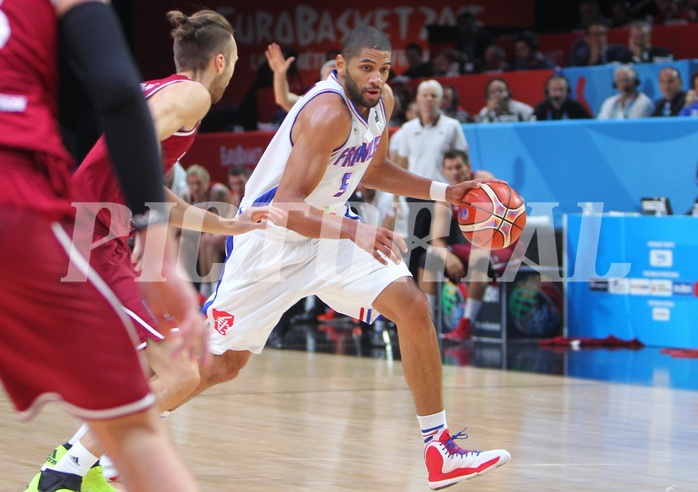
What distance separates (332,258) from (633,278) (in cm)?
582

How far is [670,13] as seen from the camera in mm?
14664

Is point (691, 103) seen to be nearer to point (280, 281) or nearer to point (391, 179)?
point (391, 179)

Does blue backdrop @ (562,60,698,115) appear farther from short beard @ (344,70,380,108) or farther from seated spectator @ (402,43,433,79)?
short beard @ (344,70,380,108)

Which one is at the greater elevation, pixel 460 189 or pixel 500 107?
pixel 500 107

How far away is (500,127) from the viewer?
38.2ft

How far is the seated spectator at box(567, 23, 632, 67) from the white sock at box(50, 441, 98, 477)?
1029 centimetres

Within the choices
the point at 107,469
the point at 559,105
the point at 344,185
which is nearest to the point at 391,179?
the point at 344,185

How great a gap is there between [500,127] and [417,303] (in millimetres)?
7240

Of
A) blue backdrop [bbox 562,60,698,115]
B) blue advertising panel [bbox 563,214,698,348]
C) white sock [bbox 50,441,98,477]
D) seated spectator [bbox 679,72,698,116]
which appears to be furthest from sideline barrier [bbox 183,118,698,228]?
white sock [bbox 50,441,98,477]

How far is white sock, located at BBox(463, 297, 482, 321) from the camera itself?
34.2 ft

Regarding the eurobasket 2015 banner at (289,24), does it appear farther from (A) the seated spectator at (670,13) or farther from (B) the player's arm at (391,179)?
(B) the player's arm at (391,179)

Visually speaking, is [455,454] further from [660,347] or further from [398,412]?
[660,347]

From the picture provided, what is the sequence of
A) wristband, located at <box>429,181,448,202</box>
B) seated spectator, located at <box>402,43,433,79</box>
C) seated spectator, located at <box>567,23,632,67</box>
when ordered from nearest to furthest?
1. wristband, located at <box>429,181,448,202</box>
2. seated spectator, located at <box>567,23,632,67</box>
3. seated spectator, located at <box>402,43,433,79</box>

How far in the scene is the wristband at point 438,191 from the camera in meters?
5.12
